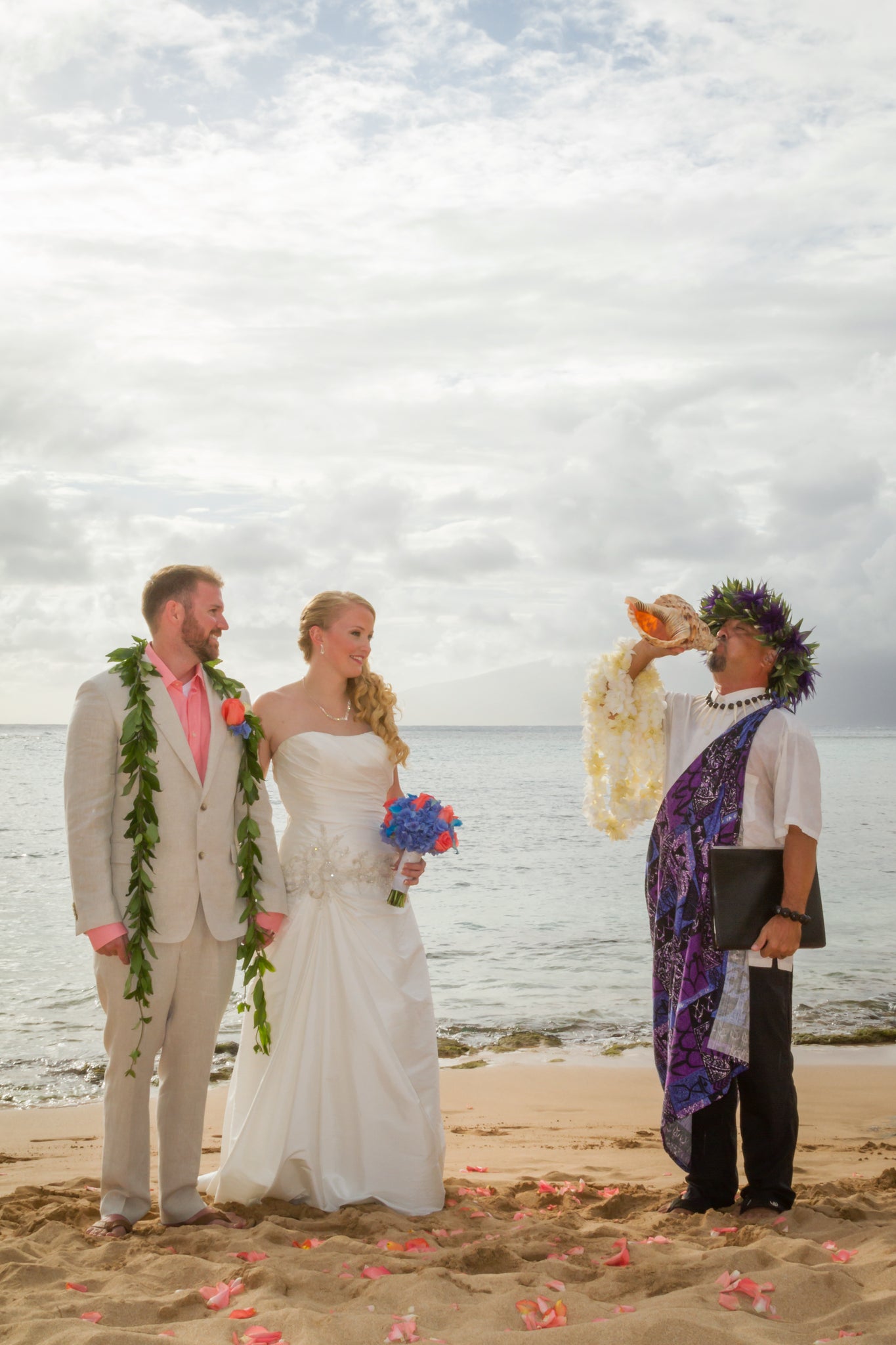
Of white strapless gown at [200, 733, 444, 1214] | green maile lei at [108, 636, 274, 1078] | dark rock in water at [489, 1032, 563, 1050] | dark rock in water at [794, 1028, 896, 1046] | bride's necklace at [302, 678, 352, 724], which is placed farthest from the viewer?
dark rock in water at [489, 1032, 563, 1050]

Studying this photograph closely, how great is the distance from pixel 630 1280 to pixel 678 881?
1.61 metres

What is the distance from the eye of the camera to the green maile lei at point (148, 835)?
13.5 ft

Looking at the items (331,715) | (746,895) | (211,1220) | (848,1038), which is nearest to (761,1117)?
(746,895)

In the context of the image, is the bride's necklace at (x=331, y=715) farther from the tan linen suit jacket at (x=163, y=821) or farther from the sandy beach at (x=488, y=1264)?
the sandy beach at (x=488, y=1264)

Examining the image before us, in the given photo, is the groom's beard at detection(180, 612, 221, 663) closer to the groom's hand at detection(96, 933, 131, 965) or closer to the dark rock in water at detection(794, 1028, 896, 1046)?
the groom's hand at detection(96, 933, 131, 965)

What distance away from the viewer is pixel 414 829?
473 cm

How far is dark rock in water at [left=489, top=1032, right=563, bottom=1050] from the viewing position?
27.8 feet

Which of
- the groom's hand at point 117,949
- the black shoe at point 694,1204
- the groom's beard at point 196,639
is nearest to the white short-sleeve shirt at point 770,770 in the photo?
the black shoe at point 694,1204

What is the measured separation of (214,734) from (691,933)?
2083mm

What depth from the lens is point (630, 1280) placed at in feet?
11.5

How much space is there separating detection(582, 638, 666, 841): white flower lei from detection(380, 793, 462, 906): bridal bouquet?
2.13 feet

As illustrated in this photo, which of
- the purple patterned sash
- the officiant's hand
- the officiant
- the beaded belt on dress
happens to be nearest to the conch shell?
the officiant

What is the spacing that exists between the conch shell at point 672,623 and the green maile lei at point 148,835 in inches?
65.9

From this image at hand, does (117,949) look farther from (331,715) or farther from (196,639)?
(331,715)
